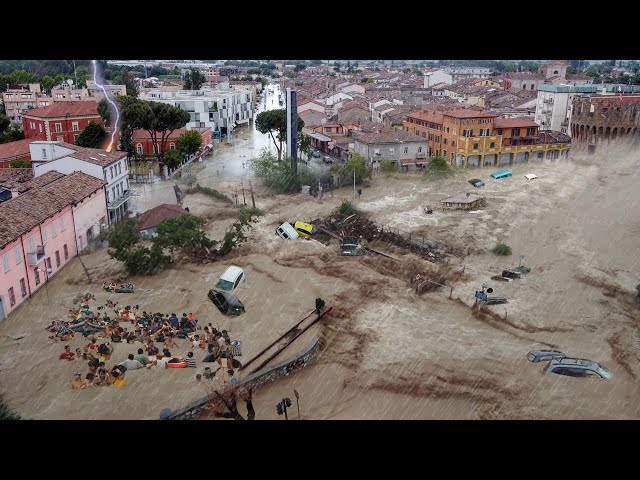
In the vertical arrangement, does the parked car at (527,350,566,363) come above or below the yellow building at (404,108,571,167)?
below

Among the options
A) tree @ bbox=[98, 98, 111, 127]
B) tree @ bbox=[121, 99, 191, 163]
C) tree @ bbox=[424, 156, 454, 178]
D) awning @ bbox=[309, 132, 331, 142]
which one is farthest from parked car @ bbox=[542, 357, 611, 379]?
tree @ bbox=[98, 98, 111, 127]

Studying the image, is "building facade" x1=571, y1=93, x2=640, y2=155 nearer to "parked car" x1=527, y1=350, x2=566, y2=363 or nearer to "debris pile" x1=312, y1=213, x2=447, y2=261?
"debris pile" x1=312, y1=213, x2=447, y2=261

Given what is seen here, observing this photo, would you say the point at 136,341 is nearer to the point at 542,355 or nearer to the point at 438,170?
the point at 542,355

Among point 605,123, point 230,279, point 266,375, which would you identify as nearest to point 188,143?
point 230,279

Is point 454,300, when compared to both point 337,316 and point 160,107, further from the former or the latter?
point 160,107

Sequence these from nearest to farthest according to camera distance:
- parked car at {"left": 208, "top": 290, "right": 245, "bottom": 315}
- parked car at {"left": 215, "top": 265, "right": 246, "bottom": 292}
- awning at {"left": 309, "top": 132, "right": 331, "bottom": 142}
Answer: parked car at {"left": 208, "top": 290, "right": 245, "bottom": 315}
parked car at {"left": 215, "top": 265, "right": 246, "bottom": 292}
awning at {"left": 309, "top": 132, "right": 331, "bottom": 142}

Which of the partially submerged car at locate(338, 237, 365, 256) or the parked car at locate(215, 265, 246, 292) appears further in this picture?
the partially submerged car at locate(338, 237, 365, 256)

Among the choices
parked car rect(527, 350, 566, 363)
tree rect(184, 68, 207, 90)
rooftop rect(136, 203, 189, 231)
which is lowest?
parked car rect(527, 350, 566, 363)
